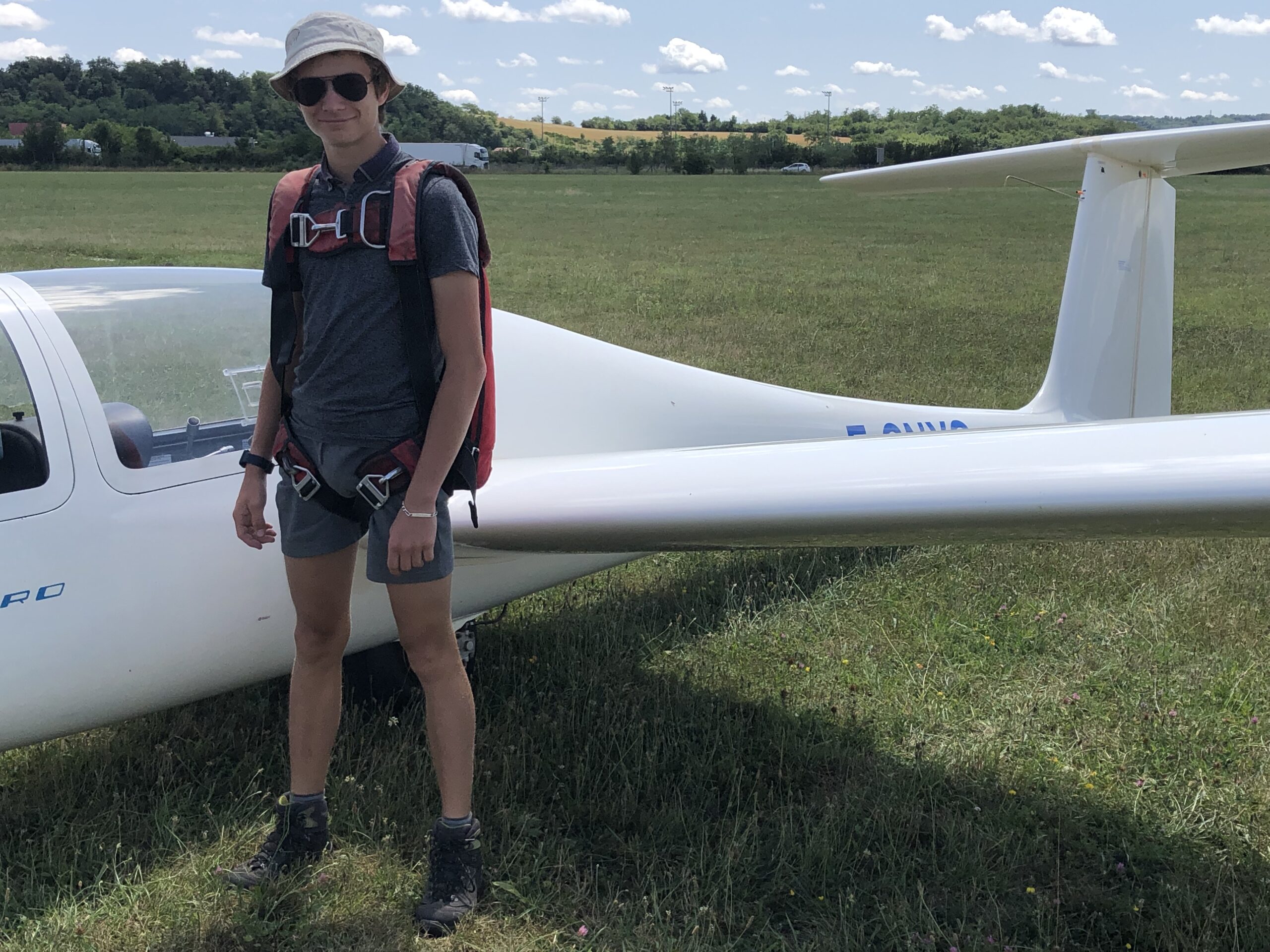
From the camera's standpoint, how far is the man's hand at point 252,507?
248 cm

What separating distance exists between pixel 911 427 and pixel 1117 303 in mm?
1288

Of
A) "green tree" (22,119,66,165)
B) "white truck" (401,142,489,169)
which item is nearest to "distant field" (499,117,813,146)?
"white truck" (401,142,489,169)

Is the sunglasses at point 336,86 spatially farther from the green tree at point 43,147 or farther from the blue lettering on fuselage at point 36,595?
the green tree at point 43,147

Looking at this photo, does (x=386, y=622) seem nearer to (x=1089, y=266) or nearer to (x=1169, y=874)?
(x=1169, y=874)

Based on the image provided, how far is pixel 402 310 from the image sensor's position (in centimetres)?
213

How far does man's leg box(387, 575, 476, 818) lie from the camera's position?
233cm

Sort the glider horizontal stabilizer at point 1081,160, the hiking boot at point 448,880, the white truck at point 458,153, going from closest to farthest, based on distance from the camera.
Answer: the hiking boot at point 448,880 → the glider horizontal stabilizer at point 1081,160 → the white truck at point 458,153

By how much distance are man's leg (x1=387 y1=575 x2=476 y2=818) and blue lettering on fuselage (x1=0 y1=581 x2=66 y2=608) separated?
835mm

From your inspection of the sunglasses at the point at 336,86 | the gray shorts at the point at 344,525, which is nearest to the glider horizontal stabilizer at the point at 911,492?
the gray shorts at the point at 344,525

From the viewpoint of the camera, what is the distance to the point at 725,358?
10.3 metres

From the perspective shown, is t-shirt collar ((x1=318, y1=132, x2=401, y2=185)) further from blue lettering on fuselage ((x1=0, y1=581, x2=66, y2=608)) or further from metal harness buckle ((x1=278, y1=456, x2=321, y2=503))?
blue lettering on fuselage ((x1=0, y1=581, x2=66, y2=608))

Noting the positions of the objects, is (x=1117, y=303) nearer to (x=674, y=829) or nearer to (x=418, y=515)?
(x=674, y=829)

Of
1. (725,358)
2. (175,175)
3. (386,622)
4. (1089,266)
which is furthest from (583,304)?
(175,175)

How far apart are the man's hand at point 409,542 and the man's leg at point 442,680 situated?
10 cm
